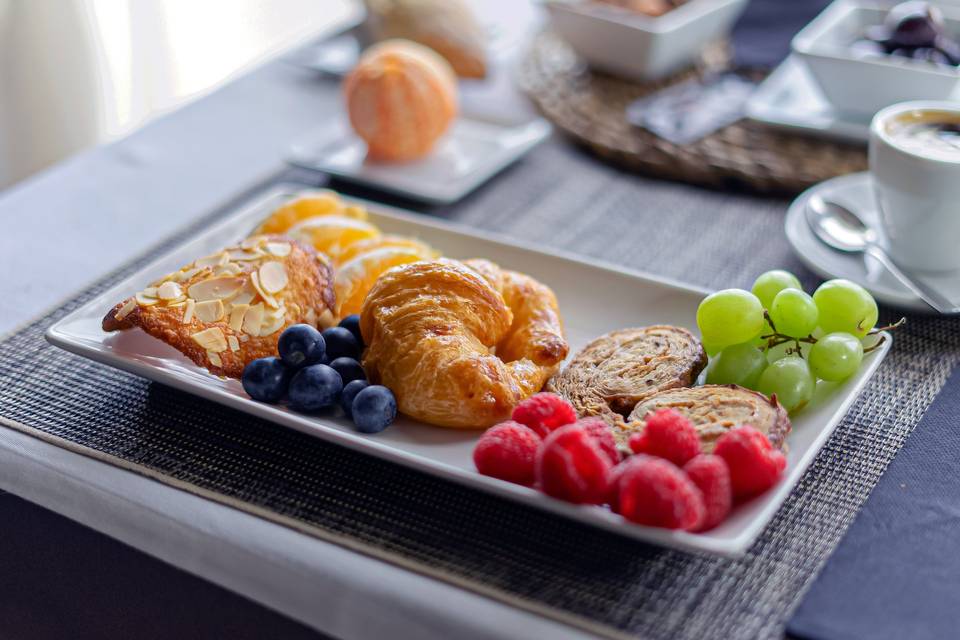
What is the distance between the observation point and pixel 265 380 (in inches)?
43.6

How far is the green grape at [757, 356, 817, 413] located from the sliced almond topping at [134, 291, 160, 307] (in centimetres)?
74

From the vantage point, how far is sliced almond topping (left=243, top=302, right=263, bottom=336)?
3.92 feet

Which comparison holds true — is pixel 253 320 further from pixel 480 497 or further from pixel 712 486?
pixel 712 486

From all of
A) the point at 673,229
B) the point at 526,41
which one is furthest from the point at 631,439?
the point at 526,41

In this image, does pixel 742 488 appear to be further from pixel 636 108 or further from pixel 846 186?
pixel 636 108

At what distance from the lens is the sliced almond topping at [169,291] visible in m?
1.20

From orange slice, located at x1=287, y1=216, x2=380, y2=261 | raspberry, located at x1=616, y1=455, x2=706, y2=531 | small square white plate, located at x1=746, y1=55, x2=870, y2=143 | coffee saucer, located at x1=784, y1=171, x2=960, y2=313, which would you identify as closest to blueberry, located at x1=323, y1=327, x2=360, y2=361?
orange slice, located at x1=287, y1=216, x2=380, y2=261

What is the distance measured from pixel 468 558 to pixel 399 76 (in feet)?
3.68

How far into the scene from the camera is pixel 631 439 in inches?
38.3

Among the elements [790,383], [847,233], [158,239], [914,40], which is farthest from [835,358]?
[158,239]

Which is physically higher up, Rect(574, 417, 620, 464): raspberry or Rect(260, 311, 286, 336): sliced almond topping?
Rect(260, 311, 286, 336): sliced almond topping

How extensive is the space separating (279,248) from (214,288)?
0.11 metres

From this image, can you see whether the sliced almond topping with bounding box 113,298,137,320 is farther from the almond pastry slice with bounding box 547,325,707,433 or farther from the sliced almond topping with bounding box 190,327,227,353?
the almond pastry slice with bounding box 547,325,707,433

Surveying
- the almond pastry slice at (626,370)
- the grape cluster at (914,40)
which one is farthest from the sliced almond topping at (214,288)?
the grape cluster at (914,40)
